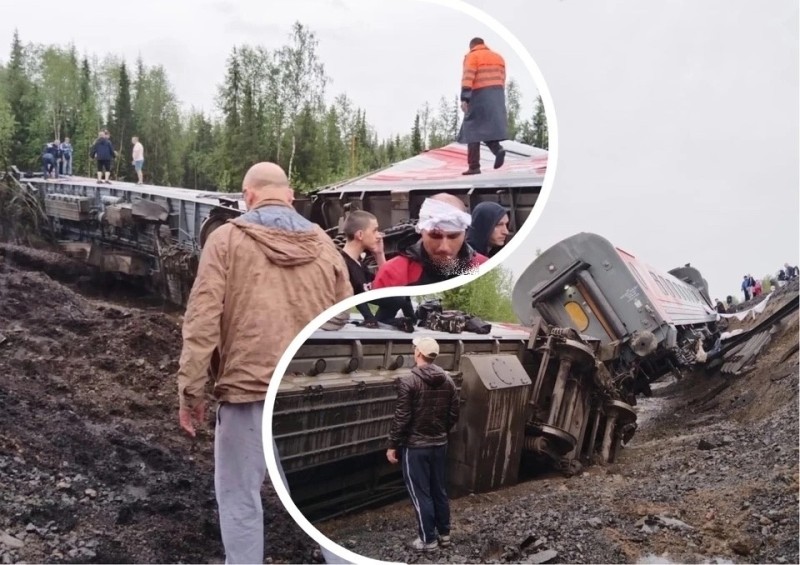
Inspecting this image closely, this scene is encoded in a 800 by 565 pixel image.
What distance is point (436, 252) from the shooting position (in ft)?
6.72

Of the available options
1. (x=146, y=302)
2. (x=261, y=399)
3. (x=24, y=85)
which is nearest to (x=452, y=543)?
(x=261, y=399)

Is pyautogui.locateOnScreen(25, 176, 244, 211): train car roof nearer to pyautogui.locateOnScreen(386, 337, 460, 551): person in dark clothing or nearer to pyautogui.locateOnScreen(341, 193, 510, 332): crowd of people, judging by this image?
pyautogui.locateOnScreen(341, 193, 510, 332): crowd of people

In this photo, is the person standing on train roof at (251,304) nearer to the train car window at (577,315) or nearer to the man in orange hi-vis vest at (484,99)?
the man in orange hi-vis vest at (484,99)

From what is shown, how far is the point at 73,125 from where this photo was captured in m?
2.56

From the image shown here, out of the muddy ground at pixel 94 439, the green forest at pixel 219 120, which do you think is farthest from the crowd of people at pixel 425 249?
the muddy ground at pixel 94 439

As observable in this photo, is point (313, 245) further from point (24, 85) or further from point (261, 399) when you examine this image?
point (24, 85)

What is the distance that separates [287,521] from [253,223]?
36.3 inches

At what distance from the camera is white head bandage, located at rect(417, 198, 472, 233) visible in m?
2.04

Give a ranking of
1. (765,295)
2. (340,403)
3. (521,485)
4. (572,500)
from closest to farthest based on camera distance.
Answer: (340,403) < (521,485) < (572,500) < (765,295)

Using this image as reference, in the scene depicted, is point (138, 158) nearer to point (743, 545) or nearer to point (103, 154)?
point (103, 154)

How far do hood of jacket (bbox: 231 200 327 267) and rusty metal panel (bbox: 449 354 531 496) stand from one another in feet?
1.68

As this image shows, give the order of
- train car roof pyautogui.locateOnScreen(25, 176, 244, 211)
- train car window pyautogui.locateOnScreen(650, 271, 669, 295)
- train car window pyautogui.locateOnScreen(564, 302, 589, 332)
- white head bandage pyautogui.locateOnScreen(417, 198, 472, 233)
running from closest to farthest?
white head bandage pyautogui.locateOnScreen(417, 198, 472, 233) < train car window pyautogui.locateOnScreen(564, 302, 589, 332) < train car window pyautogui.locateOnScreen(650, 271, 669, 295) < train car roof pyautogui.locateOnScreen(25, 176, 244, 211)

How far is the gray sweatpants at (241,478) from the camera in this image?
2.12 m

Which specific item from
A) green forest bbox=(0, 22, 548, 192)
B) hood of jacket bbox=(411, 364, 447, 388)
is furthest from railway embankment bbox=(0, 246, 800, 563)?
green forest bbox=(0, 22, 548, 192)
